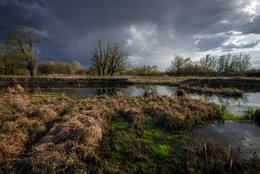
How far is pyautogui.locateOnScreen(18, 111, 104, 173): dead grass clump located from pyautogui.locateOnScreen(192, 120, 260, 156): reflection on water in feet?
15.7

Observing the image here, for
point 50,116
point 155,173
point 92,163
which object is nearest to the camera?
point 155,173

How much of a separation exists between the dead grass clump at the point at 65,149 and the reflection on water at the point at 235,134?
4.79m

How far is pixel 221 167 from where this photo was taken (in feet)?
10.6

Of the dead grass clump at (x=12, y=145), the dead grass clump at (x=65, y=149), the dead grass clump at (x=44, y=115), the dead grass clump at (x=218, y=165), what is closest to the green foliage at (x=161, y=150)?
the dead grass clump at (x=218, y=165)

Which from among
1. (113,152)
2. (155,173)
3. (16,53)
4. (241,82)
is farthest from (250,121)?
(16,53)

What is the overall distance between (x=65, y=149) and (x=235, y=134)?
7.65 m

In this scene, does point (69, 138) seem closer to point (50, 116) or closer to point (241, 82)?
point (50, 116)

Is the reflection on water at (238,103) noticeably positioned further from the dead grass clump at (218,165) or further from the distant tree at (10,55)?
the distant tree at (10,55)

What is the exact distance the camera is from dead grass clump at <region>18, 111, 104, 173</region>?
2.95m

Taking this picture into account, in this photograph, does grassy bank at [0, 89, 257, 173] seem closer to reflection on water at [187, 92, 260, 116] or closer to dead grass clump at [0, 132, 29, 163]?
dead grass clump at [0, 132, 29, 163]

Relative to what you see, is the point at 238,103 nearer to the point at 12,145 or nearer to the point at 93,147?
the point at 93,147

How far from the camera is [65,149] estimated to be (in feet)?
11.6

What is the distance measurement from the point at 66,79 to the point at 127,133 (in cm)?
2778

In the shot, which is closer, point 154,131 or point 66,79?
point 154,131
